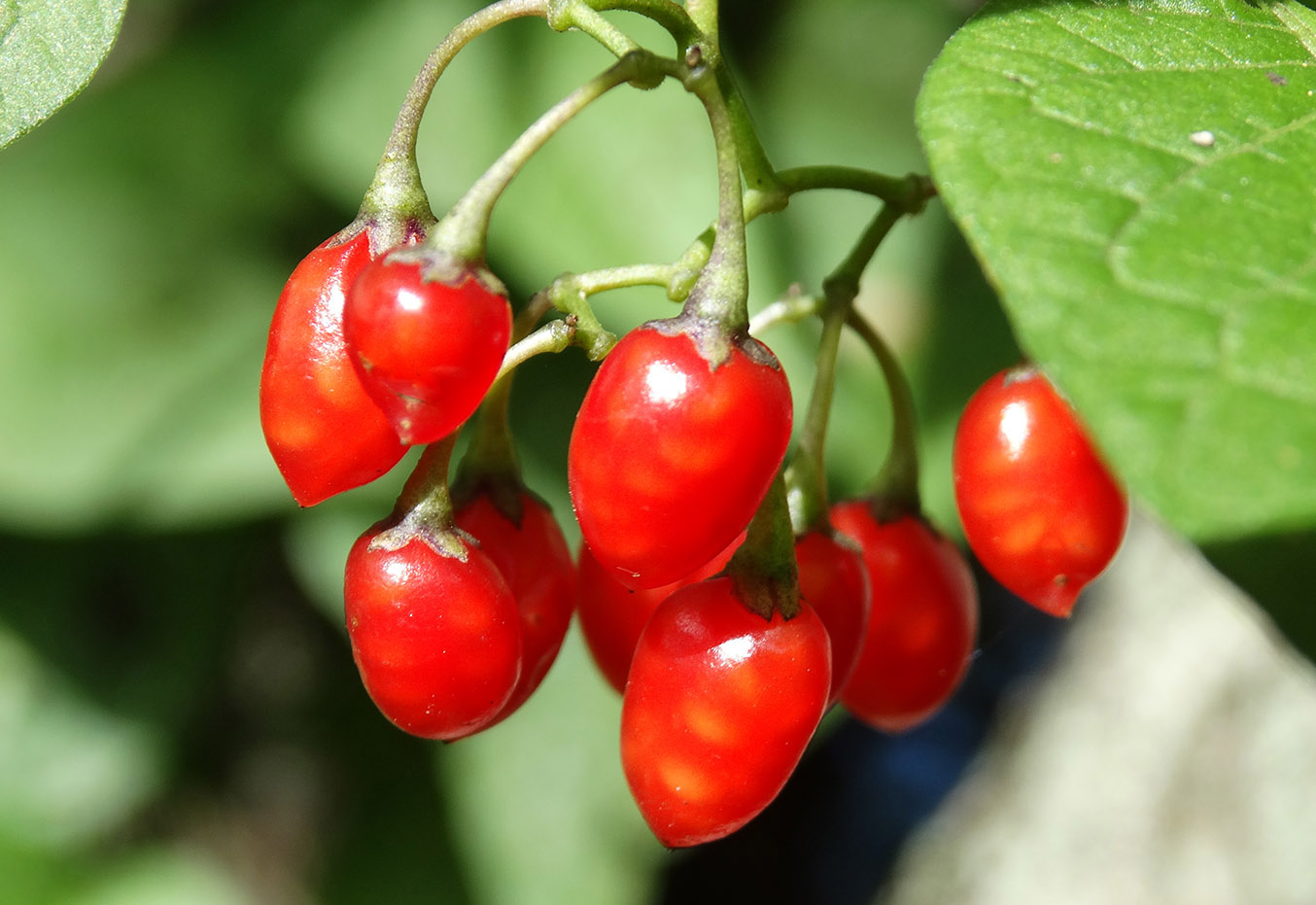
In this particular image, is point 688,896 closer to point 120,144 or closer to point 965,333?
point 965,333

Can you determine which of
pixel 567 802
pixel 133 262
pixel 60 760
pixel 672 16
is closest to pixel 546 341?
pixel 672 16

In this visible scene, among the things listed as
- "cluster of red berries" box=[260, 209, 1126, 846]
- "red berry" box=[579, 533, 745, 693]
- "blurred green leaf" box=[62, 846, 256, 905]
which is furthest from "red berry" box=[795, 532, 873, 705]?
"blurred green leaf" box=[62, 846, 256, 905]

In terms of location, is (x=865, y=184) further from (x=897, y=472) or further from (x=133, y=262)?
(x=133, y=262)

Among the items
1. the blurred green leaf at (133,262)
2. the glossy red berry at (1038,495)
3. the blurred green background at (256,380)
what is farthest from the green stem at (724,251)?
the blurred green leaf at (133,262)

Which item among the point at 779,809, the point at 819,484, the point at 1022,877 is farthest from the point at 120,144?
the point at 1022,877

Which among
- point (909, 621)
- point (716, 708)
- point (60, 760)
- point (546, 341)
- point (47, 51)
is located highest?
point (47, 51)

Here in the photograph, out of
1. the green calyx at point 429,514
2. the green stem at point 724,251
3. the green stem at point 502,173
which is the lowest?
the green calyx at point 429,514

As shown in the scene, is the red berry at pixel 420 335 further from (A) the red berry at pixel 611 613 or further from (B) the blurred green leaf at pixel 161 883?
(B) the blurred green leaf at pixel 161 883
